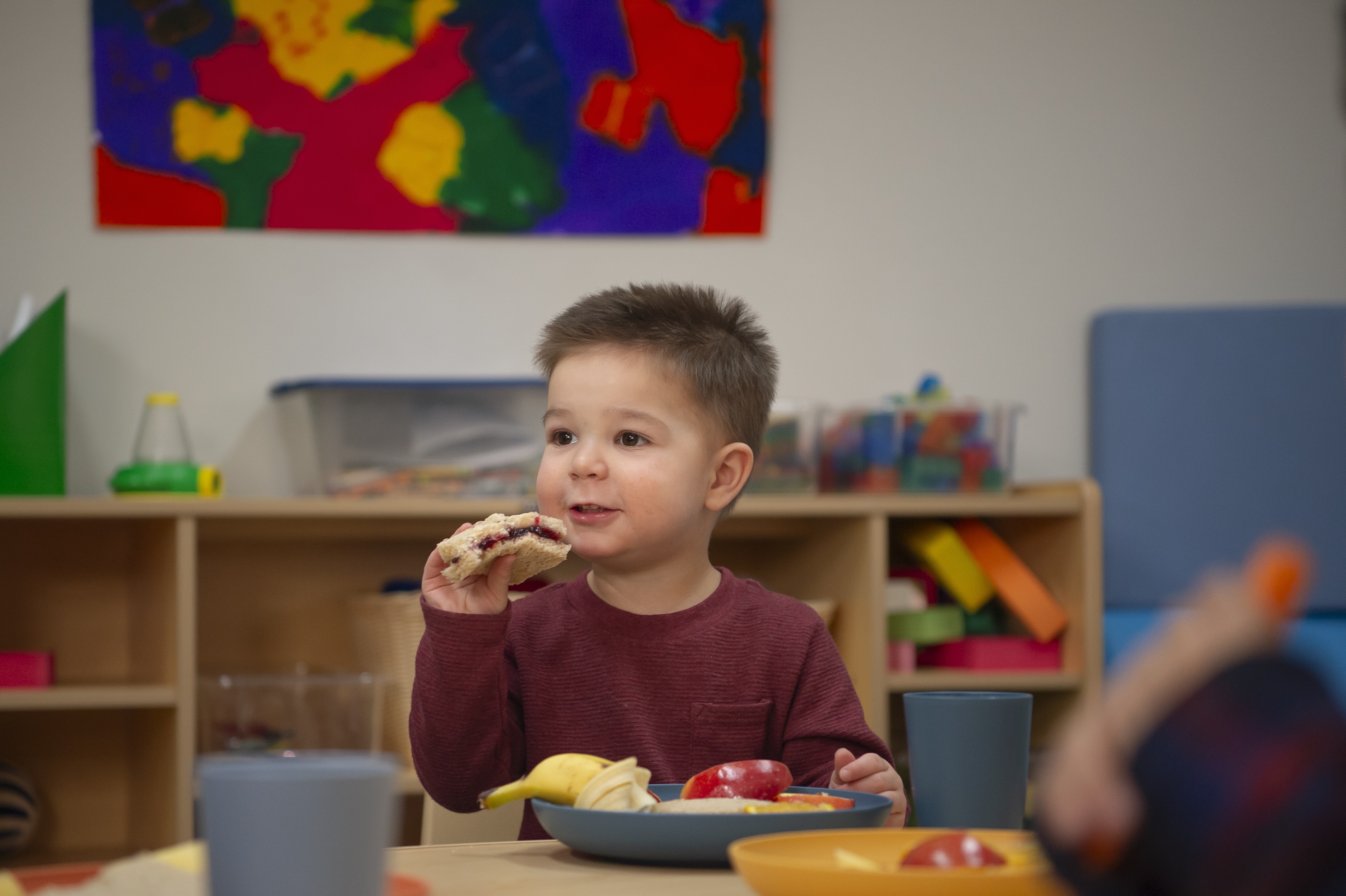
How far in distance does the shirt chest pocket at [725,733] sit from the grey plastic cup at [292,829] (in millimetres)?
642

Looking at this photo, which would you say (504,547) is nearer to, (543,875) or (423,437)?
(543,875)

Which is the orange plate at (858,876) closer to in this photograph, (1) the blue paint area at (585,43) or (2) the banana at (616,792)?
(2) the banana at (616,792)

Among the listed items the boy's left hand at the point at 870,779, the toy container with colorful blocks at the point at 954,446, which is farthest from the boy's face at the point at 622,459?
the toy container with colorful blocks at the point at 954,446

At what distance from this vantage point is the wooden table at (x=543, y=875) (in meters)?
0.62

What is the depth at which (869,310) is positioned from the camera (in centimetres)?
257

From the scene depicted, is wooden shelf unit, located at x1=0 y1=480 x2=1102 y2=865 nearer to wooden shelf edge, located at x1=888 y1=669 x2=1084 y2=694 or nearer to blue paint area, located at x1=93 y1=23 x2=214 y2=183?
wooden shelf edge, located at x1=888 y1=669 x2=1084 y2=694

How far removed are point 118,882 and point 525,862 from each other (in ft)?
0.73

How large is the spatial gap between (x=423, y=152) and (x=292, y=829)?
212 cm

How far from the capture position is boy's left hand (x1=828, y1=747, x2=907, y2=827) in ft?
2.77

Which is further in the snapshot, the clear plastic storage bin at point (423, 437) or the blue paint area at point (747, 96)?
the blue paint area at point (747, 96)

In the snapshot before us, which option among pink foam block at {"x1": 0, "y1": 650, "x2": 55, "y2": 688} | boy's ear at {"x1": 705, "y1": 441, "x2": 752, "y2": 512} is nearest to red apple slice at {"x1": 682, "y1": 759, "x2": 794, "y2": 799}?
boy's ear at {"x1": 705, "y1": 441, "x2": 752, "y2": 512}

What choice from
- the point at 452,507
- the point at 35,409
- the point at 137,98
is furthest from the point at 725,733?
the point at 137,98

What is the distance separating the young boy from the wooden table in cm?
24

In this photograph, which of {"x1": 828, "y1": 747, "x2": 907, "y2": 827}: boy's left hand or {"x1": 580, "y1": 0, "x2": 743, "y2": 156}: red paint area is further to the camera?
{"x1": 580, "y1": 0, "x2": 743, "y2": 156}: red paint area
